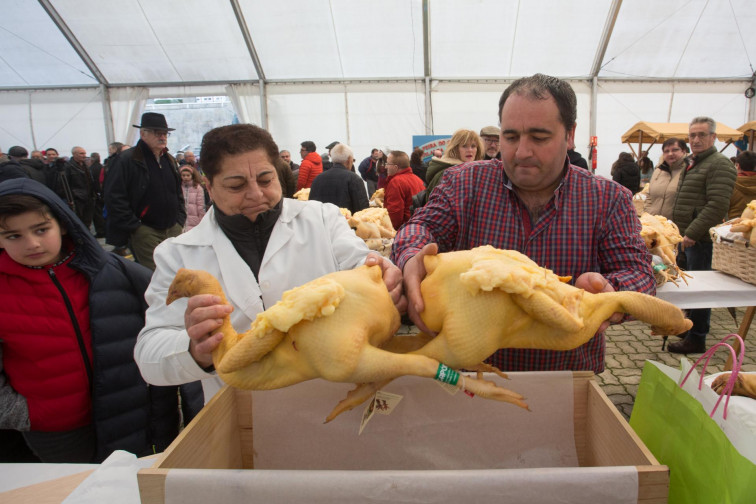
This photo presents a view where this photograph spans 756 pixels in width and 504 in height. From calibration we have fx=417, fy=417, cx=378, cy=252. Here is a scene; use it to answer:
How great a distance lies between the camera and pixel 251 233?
1691 mm

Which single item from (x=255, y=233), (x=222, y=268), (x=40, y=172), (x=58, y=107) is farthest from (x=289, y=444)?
(x=58, y=107)

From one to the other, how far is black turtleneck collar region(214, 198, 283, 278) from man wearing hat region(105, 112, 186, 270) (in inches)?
138

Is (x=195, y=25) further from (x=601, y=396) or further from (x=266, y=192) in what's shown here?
(x=601, y=396)

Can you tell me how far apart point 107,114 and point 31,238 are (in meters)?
13.7

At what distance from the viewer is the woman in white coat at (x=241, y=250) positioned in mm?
1442

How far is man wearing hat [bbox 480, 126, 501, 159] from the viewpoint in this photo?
15.6 ft

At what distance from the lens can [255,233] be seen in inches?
66.9

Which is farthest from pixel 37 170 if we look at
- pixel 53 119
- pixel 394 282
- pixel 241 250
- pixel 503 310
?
pixel 503 310

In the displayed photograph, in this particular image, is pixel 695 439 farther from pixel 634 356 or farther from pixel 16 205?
pixel 634 356

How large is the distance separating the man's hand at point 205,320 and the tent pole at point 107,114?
1466 cm

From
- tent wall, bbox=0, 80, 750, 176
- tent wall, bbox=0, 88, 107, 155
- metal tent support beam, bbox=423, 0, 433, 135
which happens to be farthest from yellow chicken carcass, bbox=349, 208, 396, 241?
tent wall, bbox=0, 88, 107, 155

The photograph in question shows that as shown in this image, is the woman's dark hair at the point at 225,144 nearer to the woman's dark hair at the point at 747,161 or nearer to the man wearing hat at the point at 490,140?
the man wearing hat at the point at 490,140

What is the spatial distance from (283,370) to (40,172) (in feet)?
32.5

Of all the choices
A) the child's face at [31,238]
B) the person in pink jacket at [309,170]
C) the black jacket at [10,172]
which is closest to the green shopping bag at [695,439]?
the child's face at [31,238]
